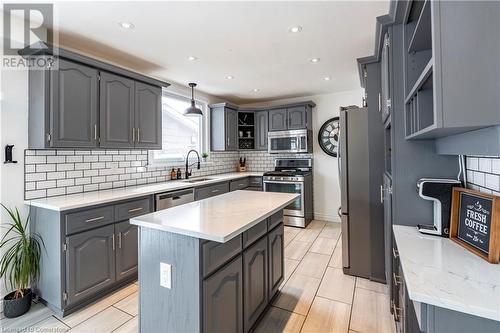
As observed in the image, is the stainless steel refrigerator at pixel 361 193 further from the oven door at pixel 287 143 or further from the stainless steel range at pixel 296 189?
the oven door at pixel 287 143

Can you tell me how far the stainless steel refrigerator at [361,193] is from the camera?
2.50 meters

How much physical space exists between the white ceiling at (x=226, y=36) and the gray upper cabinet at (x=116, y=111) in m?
0.41

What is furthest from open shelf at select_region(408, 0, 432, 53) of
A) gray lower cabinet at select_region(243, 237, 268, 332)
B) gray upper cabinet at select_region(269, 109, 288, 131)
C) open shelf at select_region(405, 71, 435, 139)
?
gray upper cabinet at select_region(269, 109, 288, 131)

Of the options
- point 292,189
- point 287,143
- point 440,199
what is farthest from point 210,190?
point 440,199

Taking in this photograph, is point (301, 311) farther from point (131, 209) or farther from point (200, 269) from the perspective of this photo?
point (131, 209)

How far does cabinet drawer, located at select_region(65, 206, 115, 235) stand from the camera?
201 centimetres

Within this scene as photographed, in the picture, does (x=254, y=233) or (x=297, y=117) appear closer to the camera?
(x=254, y=233)

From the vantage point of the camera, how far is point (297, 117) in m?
4.74

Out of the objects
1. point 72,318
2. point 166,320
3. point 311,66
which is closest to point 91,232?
point 72,318

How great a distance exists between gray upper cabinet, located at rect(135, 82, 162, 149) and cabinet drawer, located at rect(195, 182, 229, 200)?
840mm

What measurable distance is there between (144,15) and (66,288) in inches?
94.7

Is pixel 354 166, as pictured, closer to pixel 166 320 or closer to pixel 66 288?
pixel 166 320

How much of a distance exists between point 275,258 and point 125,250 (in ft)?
5.02

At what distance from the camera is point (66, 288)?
2.00 meters
